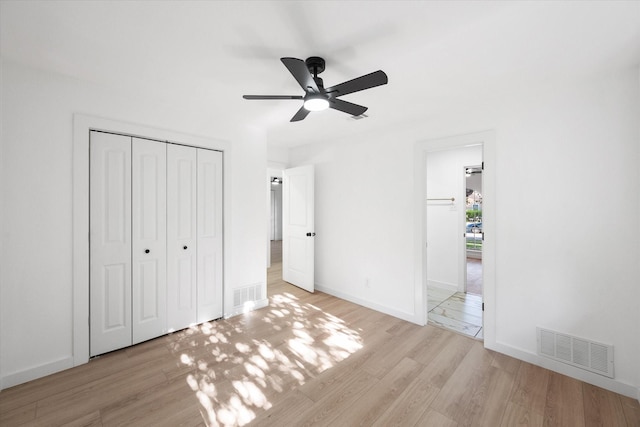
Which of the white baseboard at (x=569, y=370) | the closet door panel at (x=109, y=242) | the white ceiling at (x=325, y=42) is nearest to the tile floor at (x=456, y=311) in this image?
the white baseboard at (x=569, y=370)

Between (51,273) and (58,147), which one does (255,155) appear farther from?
(51,273)

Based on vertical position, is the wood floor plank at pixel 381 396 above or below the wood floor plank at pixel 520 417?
above

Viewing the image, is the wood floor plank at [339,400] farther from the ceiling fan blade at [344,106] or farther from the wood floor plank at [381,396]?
the ceiling fan blade at [344,106]

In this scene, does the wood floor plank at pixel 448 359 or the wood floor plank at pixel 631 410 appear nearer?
the wood floor plank at pixel 631 410

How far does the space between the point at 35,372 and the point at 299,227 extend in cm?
325

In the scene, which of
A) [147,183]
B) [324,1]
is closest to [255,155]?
[147,183]

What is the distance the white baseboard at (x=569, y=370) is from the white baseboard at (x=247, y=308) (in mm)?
2647

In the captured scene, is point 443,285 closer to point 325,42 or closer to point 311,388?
point 311,388

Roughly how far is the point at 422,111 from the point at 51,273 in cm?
381

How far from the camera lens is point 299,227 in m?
4.54

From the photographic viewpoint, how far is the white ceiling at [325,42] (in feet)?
4.89

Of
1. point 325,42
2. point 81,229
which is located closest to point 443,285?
point 325,42

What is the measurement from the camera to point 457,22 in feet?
5.17

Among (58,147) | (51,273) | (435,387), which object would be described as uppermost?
(58,147)
